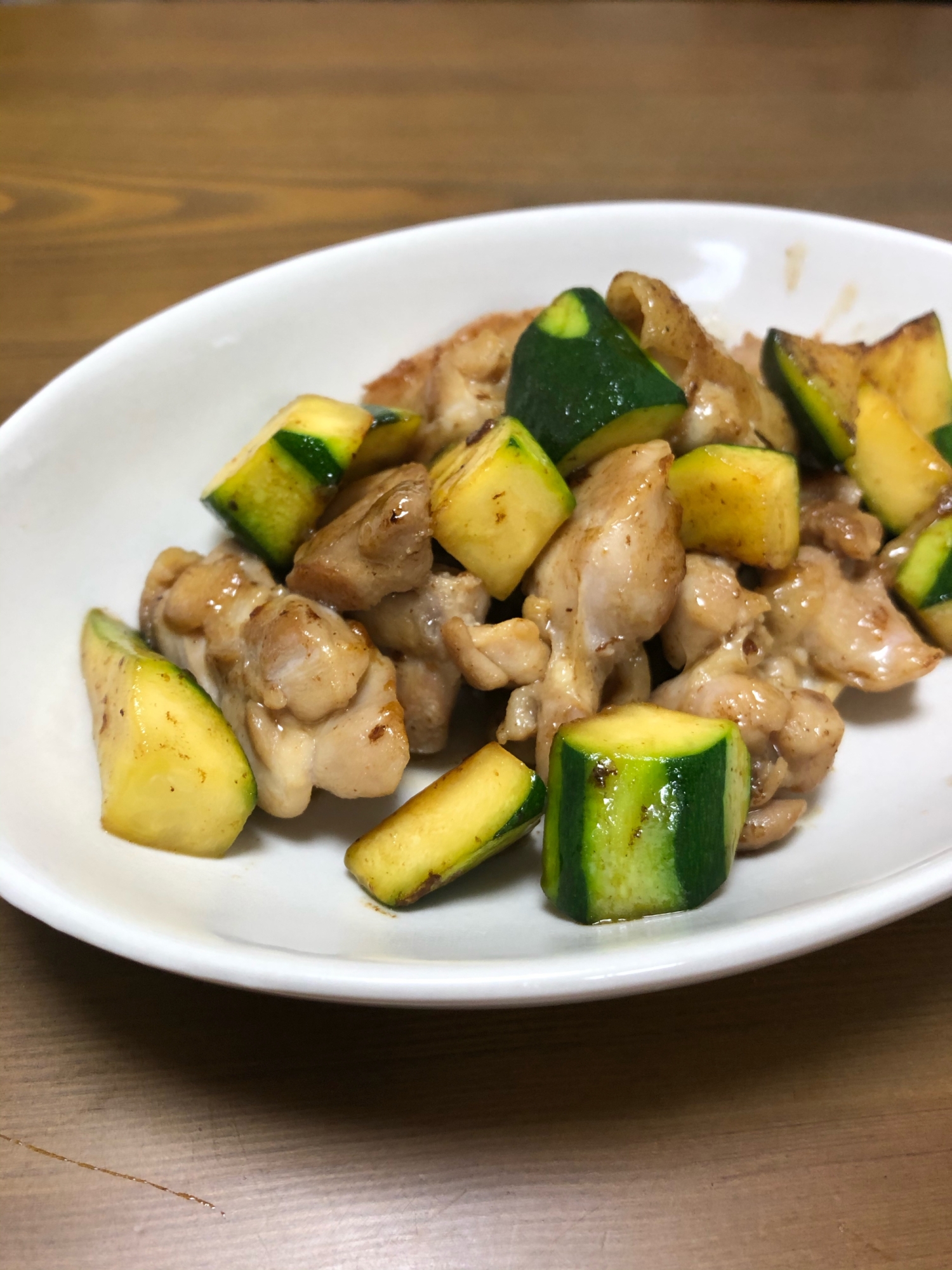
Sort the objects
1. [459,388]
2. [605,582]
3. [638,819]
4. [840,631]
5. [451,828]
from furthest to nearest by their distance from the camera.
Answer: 1. [459,388]
2. [840,631]
3. [605,582]
4. [451,828]
5. [638,819]

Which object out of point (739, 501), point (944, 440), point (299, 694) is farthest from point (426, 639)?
point (944, 440)

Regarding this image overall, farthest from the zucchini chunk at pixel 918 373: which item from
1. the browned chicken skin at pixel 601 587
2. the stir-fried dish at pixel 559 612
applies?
the browned chicken skin at pixel 601 587

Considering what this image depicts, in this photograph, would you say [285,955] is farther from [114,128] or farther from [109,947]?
[114,128]

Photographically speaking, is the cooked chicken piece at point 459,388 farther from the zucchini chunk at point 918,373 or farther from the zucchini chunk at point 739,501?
the zucchini chunk at point 918,373

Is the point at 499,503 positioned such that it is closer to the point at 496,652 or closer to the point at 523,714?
the point at 496,652

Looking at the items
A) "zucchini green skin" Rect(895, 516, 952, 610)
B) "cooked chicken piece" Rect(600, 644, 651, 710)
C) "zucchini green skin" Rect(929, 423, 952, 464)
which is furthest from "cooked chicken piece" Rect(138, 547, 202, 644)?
"zucchini green skin" Rect(929, 423, 952, 464)

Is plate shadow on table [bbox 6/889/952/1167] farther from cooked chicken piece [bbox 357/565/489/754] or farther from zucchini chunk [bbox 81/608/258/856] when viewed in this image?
cooked chicken piece [bbox 357/565/489/754]

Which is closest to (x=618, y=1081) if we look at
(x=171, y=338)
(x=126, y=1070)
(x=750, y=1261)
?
(x=750, y=1261)
